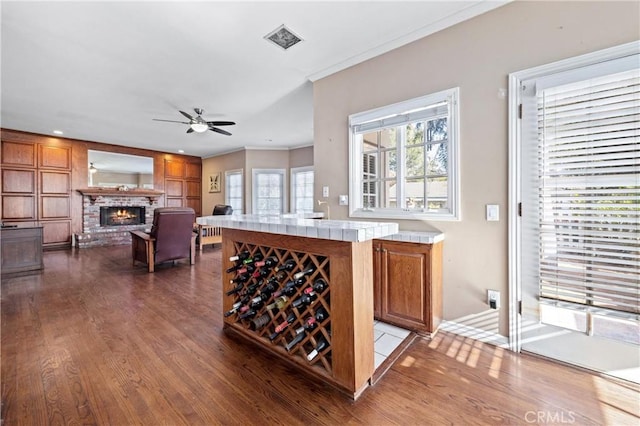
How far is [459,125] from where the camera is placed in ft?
Answer: 7.13

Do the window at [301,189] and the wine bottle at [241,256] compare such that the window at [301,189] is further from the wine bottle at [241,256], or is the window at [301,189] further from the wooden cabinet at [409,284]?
the wine bottle at [241,256]

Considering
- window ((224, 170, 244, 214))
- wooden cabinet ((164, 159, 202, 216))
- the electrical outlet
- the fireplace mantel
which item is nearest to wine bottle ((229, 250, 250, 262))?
the electrical outlet

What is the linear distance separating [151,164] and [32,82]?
449cm

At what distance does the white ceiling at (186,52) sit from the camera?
7.07ft

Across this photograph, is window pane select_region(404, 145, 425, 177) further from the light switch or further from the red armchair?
the red armchair

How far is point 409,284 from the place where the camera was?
217 cm

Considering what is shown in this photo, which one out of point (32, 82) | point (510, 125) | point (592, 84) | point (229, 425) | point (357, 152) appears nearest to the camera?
point (229, 425)

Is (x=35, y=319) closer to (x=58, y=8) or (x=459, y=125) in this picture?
(x=58, y=8)

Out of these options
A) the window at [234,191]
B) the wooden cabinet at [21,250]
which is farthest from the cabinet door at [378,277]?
the window at [234,191]

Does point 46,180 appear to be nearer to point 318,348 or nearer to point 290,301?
point 290,301

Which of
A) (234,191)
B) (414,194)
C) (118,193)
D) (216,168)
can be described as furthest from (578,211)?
(118,193)

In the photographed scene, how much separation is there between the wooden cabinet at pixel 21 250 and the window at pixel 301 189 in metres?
4.97

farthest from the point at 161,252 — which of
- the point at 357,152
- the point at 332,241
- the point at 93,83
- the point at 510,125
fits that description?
the point at 510,125

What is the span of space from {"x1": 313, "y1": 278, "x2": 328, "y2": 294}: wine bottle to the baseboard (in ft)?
4.45
